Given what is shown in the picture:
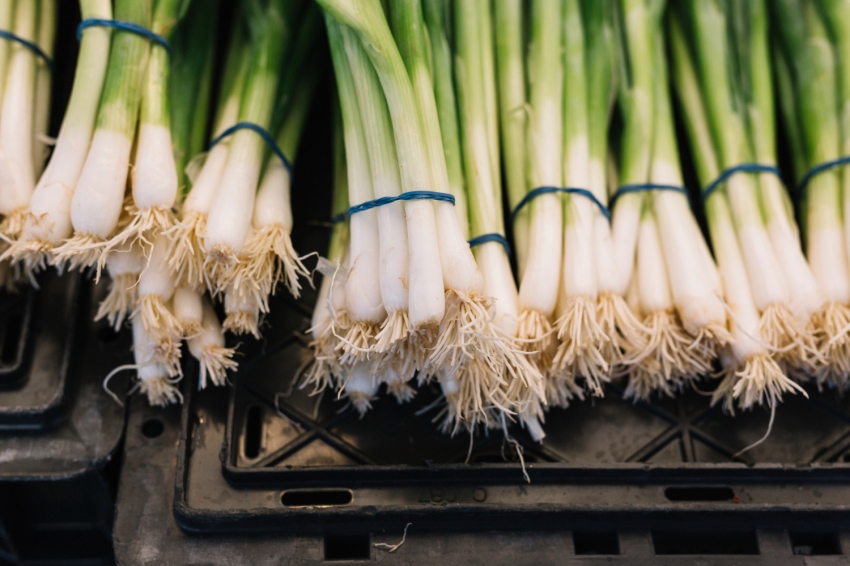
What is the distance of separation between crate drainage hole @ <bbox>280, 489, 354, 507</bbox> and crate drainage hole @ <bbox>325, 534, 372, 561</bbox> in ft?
0.17

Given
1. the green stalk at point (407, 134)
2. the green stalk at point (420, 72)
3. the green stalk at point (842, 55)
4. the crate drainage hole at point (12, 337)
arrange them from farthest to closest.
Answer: the green stalk at point (842, 55)
the crate drainage hole at point (12, 337)
the green stalk at point (420, 72)
the green stalk at point (407, 134)

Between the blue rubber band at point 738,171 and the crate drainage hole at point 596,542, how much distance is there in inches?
28.0

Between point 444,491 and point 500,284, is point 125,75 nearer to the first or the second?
point 500,284

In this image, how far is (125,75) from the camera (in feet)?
3.48

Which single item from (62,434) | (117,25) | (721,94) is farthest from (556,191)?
(62,434)

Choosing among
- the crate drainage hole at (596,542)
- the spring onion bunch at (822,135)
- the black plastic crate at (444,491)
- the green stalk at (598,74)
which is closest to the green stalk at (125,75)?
Result: the black plastic crate at (444,491)

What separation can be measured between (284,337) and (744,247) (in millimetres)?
903

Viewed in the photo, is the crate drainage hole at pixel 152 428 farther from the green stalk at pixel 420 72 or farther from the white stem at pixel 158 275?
the green stalk at pixel 420 72

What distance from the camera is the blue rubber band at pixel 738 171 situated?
1270 mm

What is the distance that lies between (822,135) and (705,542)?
0.87m

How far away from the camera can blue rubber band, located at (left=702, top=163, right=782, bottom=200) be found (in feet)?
4.17

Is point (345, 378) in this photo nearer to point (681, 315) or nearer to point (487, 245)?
point (487, 245)

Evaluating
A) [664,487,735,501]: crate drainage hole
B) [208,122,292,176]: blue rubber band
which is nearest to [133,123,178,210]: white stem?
[208,122,292,176]: blue rubber band

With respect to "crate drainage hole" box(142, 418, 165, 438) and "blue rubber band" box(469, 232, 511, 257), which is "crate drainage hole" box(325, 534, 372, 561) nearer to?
"crate drainage hole" box(142, 418, 165, 438)
